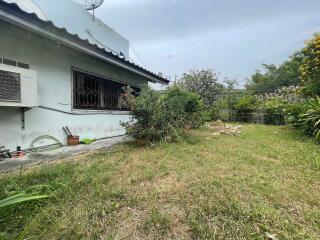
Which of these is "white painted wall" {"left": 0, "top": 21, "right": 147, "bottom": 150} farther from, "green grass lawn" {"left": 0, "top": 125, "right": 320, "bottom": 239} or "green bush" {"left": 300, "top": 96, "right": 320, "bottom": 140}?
"green bush" {"left": 300, "top": 96, "right": 320, "bottom": 140}

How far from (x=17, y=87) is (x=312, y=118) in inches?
283

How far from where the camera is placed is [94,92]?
22.6 ft

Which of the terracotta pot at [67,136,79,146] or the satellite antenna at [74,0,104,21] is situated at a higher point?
the satellite antenna at [74,0,104,21]

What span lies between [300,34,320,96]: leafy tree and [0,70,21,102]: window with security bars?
29.4 ft

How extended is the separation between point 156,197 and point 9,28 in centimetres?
393

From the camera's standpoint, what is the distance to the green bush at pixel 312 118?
652 cm

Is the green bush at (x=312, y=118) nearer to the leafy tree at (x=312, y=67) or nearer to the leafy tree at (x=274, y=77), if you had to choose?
the leafy tree at (x=312, y=67)

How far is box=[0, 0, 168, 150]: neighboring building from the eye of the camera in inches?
159

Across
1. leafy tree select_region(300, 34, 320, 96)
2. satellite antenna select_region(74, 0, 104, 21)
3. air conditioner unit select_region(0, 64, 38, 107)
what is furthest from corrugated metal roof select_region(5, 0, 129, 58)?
leafy tree select_region(300, 34, 320, 96)

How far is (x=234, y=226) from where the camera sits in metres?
2.03

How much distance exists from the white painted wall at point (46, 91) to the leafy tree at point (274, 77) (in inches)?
995

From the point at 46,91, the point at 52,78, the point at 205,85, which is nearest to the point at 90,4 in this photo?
the point at 52,78

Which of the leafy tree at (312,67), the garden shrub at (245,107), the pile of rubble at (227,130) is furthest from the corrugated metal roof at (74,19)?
the garden shrub at (245,107)

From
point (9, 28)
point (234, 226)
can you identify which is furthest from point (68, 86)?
point (234, 226)
